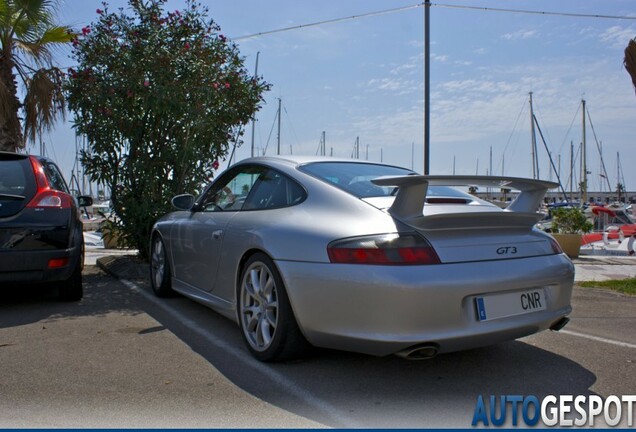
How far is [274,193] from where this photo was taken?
13.3 feet

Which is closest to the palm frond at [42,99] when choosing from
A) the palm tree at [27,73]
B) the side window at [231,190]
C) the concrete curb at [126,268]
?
the palm tree at [27,73]

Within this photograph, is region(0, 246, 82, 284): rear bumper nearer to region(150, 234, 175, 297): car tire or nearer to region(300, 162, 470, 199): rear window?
region(150, 234, 175, 297): car tire

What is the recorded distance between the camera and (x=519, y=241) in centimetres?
335

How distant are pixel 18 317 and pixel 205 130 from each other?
3531mm

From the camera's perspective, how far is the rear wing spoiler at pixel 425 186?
3.12 metres

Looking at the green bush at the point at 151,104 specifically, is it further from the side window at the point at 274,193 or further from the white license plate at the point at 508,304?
the white license plate at the point at 508,304

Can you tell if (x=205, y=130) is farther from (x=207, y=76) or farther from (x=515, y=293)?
(x=515, y=293)

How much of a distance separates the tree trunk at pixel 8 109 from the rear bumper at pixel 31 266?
5.44 m

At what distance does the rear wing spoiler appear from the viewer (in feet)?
10.2

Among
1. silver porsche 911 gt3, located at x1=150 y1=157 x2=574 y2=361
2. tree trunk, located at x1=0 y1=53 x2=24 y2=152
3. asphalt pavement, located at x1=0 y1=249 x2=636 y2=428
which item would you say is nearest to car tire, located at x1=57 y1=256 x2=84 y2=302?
asphalt pavement, located at x1=0 y1=249 x2=636 y2=428

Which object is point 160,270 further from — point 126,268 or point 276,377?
point 276,377

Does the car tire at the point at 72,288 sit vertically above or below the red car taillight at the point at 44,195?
below

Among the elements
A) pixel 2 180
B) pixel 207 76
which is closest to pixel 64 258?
pixel 2 180

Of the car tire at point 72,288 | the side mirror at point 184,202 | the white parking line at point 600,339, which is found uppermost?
the side mirror at point 184,202
